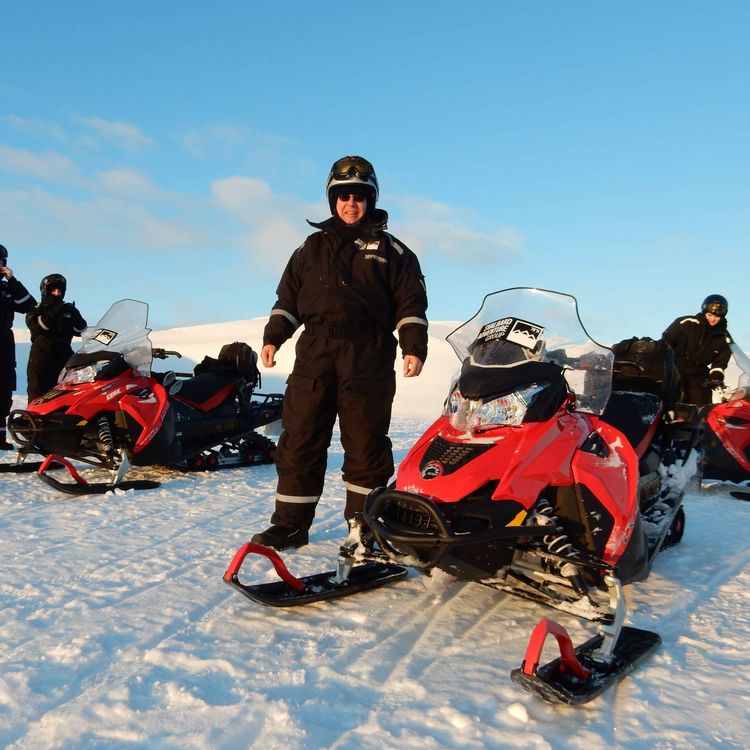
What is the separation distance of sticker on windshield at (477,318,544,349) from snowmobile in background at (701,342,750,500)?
152 inches

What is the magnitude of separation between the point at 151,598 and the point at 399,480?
3.74ft

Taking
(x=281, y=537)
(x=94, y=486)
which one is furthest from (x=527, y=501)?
(x=94, y=486)

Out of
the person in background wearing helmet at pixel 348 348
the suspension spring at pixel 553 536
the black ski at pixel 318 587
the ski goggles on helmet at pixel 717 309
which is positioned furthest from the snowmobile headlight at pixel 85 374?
the ski goggles on helmet at pixel 717 309

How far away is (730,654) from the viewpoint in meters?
2.50

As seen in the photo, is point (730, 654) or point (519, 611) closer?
point (730, 654)

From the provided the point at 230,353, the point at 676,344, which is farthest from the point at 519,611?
the point at 676,344

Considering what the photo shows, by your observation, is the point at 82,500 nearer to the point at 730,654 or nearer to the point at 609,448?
the point at 609,448

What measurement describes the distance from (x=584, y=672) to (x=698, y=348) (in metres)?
5.73

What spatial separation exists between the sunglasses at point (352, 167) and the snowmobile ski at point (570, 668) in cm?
241

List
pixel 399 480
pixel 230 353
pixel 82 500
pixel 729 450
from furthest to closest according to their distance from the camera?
1. pixel 230 353
2. pixel 729 450
3. pixel 82 500
4. pixel 399 480

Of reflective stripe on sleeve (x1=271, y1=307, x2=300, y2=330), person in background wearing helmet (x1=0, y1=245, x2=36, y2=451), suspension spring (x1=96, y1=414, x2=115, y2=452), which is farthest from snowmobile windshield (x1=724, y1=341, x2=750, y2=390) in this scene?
person in background wearing helmet (x1=0, y1=245, x2=36, y2=451)

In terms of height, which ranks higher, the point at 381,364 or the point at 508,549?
the point at 381,364

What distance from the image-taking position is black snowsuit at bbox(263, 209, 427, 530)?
138 inches

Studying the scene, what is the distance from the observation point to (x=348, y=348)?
3.50 metres
